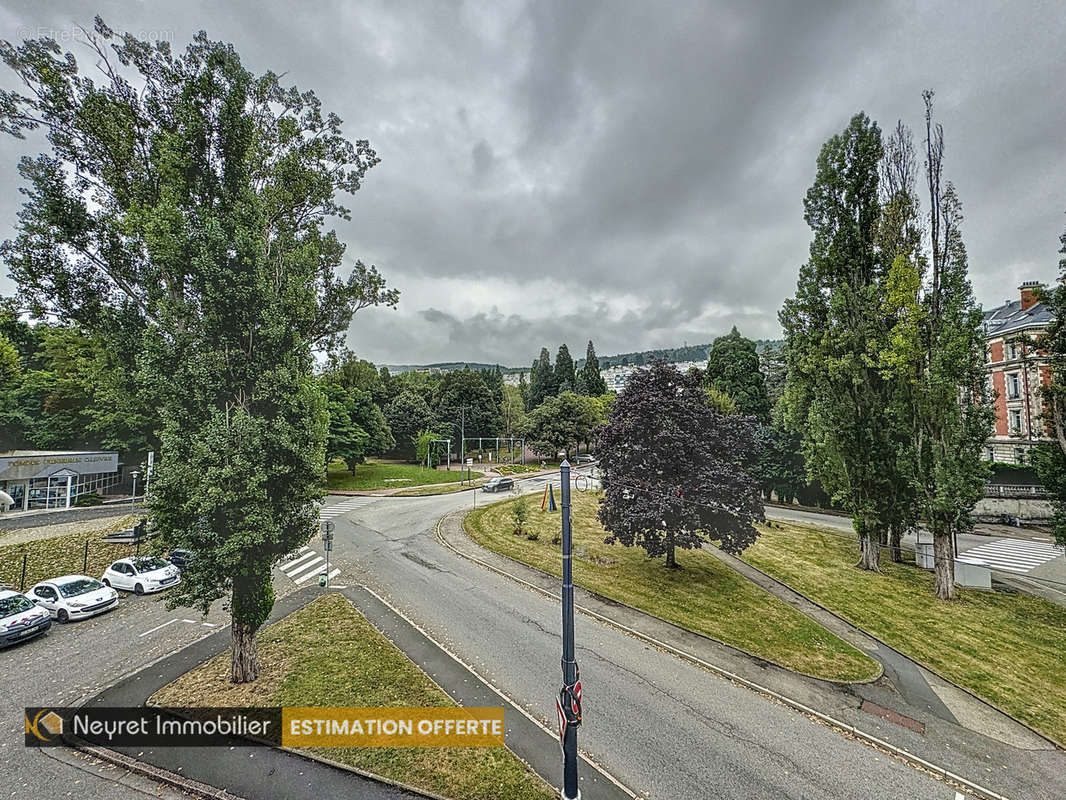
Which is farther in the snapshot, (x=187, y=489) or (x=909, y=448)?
(x=909, y=448)

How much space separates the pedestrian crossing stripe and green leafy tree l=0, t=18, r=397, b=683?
3107 centimetres

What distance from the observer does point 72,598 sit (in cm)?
1438

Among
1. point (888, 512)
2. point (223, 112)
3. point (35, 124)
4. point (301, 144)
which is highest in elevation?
point (301, 144)

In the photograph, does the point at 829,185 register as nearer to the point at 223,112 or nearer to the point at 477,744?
the point at 223,112

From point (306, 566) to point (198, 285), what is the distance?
14.3 metres

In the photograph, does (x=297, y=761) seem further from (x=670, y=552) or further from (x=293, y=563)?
(x=670, y=552)

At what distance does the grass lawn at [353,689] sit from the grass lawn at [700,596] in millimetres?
7848

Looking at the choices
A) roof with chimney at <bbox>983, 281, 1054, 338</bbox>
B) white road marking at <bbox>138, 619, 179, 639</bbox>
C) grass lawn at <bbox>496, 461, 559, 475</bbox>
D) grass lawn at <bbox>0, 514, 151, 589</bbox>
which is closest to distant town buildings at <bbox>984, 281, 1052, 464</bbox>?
roof with chimney at <bbox>983, 281, 1054, 338</bbox>

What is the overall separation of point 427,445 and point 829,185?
4535 cm

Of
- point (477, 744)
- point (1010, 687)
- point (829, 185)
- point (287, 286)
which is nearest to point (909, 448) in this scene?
point (1010, 687)

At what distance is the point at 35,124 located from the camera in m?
12.0

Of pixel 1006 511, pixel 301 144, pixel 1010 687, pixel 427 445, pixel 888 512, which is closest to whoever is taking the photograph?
pixel 1010 687

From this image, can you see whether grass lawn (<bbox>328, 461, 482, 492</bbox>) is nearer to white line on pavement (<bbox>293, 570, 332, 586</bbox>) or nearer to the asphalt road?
white line on pavement (<bbox>293, 570, 332, 586</bbox>)

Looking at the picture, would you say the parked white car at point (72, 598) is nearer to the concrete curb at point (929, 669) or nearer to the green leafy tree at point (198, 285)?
the green leafy tree at point (198, 285)
